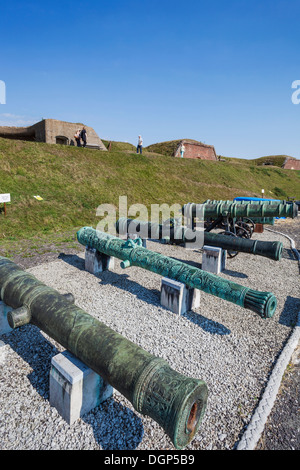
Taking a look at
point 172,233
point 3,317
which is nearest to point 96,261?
point 172,233

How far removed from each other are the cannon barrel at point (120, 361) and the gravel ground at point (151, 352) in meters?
0.95

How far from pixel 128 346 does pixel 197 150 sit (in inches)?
1435

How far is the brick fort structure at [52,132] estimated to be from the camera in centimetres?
2322

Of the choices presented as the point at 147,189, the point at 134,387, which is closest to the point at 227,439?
the point at 134,387

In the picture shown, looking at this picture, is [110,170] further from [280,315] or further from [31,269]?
[280,315]

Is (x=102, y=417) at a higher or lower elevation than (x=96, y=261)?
lower

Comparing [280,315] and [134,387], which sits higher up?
[134,387]

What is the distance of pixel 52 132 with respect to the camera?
23375mm

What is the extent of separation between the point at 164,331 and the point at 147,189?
56.7ft

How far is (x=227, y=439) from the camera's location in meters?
3.44

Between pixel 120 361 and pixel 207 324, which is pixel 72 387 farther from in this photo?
pixel 207 324

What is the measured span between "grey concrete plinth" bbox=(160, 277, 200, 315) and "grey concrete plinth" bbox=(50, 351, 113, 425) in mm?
2810

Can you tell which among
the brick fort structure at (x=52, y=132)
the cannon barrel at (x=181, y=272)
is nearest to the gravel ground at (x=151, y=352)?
the cannon barrel at (x=181, y=272)
